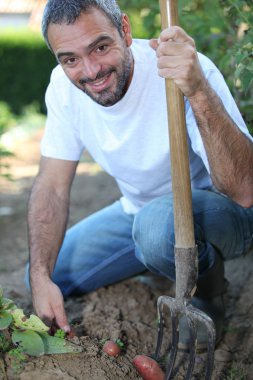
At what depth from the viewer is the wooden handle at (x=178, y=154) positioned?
2082 mm

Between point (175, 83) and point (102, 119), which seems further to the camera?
point (102, 119)

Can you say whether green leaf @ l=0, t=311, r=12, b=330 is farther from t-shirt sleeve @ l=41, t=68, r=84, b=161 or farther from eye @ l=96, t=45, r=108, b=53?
eye @ l=96, t=45, r=108, b=53

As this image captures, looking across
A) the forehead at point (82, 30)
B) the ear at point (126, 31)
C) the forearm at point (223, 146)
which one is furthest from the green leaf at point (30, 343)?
the ear at point (126, 31)

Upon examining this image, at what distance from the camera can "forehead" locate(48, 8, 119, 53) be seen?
2.33 m

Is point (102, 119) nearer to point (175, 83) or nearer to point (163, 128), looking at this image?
point (163, 128)

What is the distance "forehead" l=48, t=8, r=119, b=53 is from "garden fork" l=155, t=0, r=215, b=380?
0.36m

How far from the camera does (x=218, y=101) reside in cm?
218

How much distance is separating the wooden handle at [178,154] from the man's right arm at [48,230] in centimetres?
59

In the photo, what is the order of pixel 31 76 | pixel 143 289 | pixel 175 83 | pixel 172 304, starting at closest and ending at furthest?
1. pixel 175 83
2. pixel 172 304
3. pixel 143 289
4. pixel 31 76

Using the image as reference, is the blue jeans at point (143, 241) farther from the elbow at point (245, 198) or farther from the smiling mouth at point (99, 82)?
the smiling mouth at point (99, 82)

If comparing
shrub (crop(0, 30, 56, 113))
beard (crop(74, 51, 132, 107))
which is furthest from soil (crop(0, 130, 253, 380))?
shrub (crop(0, 30, 56, 113))

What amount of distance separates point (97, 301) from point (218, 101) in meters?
1.40

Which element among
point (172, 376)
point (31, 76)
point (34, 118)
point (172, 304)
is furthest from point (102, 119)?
point (31, 76)

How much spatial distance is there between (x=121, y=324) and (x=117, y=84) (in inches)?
44.0
